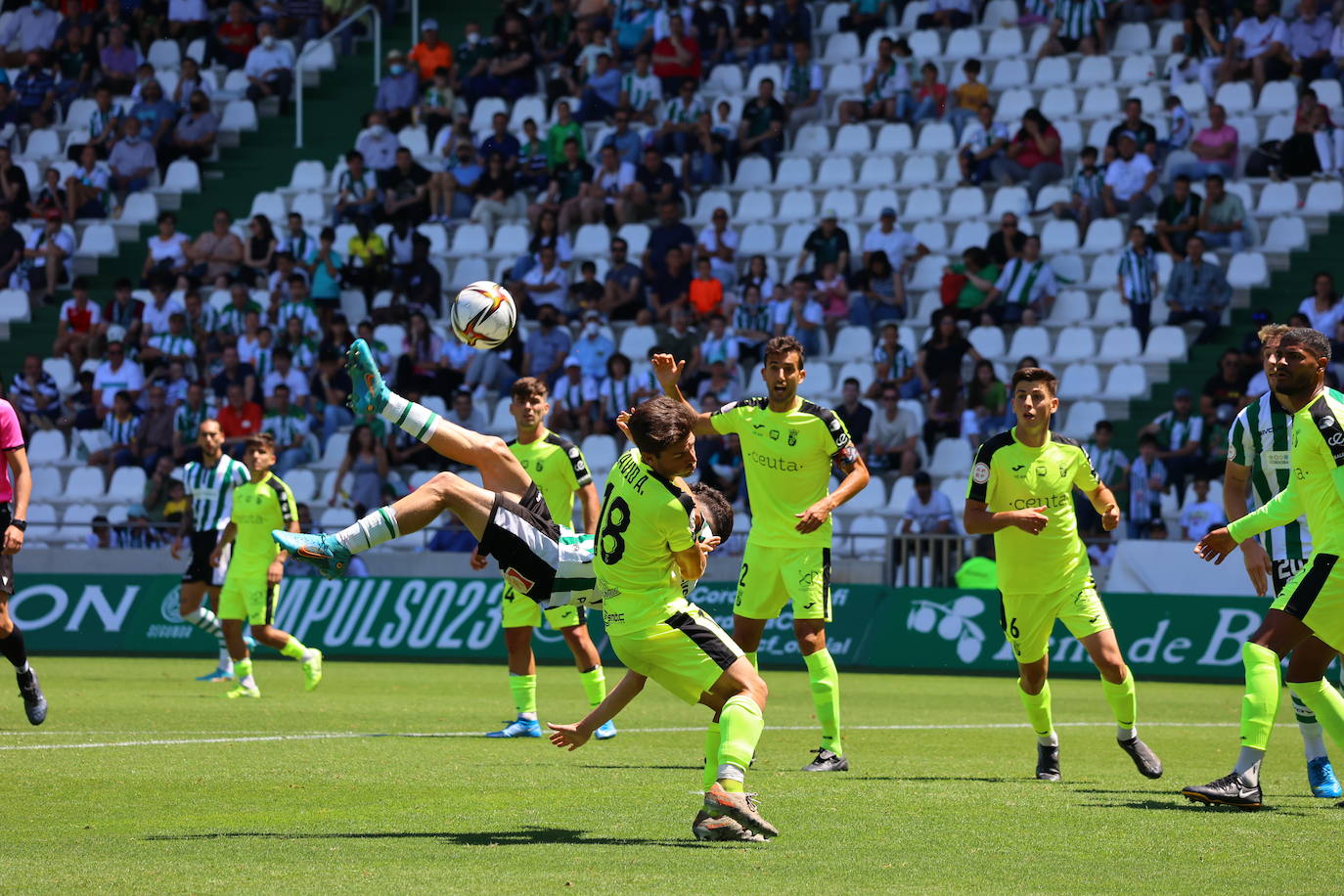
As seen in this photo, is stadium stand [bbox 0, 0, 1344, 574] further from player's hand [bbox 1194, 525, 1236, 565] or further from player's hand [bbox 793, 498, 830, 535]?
player's hand [bbox 1194, 525, 1236, 565]

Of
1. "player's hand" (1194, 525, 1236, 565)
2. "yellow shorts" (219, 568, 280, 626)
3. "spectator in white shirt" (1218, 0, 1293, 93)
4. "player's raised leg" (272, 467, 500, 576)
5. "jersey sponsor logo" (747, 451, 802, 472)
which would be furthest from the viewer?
"spectator in white shirt" (1218, 0, 1293, 93)

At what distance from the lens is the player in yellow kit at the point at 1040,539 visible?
1094 centimetres

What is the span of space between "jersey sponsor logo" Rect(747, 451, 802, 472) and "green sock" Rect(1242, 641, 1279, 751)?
11.8 ft

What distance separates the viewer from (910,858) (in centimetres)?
754

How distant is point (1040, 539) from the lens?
11031 millimetres

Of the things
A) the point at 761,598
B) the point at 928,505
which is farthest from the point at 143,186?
the point at 761,598

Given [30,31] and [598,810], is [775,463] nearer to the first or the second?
[598,810]

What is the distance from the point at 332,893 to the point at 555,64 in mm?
25918

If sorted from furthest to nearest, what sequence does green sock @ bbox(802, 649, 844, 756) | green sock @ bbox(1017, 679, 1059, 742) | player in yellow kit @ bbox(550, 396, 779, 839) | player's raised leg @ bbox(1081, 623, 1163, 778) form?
green sock @ bbox(802, 649, 844, 756) < green sock @ bbox(1017, 679, 1059, 742) < player's raised leg @ bbox(1081, 623, 1163, 778) < player in yellow kit @ bbox(550, 396, 779, 839)

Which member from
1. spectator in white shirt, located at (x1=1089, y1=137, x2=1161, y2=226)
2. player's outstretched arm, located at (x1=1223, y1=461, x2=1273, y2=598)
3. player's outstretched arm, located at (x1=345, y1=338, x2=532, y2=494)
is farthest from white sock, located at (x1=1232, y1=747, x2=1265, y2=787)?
spectator in white shirt, located at (x1=1089, y1=137, x2=1161, y2=226)

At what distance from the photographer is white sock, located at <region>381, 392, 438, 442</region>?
995 cm

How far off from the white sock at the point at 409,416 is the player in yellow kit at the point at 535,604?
3184 millimetres

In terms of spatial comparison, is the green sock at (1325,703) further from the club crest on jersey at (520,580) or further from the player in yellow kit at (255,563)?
the player in yellow kit at (255,563)

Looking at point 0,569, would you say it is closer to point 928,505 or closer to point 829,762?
point 829,762
